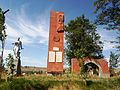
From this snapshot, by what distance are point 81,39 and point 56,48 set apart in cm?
1508

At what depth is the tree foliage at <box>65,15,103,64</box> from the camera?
54656 millimetres

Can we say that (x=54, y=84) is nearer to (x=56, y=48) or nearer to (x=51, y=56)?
(x=51, y=56)

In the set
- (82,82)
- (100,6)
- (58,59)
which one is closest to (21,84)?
(82,82)

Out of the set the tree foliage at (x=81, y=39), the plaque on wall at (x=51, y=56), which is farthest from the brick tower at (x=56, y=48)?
the tree foliage at (x=81, y=39)

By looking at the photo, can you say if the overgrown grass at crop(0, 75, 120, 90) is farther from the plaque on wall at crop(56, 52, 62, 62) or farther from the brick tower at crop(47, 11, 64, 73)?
the brick tower at crop(47, 11, 64, 73)

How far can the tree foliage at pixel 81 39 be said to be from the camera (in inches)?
2152

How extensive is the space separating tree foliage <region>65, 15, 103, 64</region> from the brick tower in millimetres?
12741

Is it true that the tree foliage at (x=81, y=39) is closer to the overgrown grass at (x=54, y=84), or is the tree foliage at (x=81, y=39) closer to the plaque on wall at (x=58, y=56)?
the plaque on wall at (x=58, y=56)

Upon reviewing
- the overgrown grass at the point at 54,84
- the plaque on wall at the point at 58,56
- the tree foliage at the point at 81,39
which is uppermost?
the tree foliage at the point at 81,39

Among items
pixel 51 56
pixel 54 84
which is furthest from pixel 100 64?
pixel 54 84

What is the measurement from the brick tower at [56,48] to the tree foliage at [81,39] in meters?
12.7

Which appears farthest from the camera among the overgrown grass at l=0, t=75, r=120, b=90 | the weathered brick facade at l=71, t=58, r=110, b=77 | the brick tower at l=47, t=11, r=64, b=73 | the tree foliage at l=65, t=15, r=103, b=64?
the tree foliage at l=65, t=15, r=103, b=64

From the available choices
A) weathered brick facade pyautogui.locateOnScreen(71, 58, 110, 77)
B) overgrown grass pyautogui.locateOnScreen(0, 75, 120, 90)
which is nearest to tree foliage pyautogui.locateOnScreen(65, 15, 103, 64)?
weathered brick facade pyautogui.locateOnScreen(71, 58, 110, 77)

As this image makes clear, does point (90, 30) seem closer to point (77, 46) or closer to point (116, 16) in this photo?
point (77, 46)
